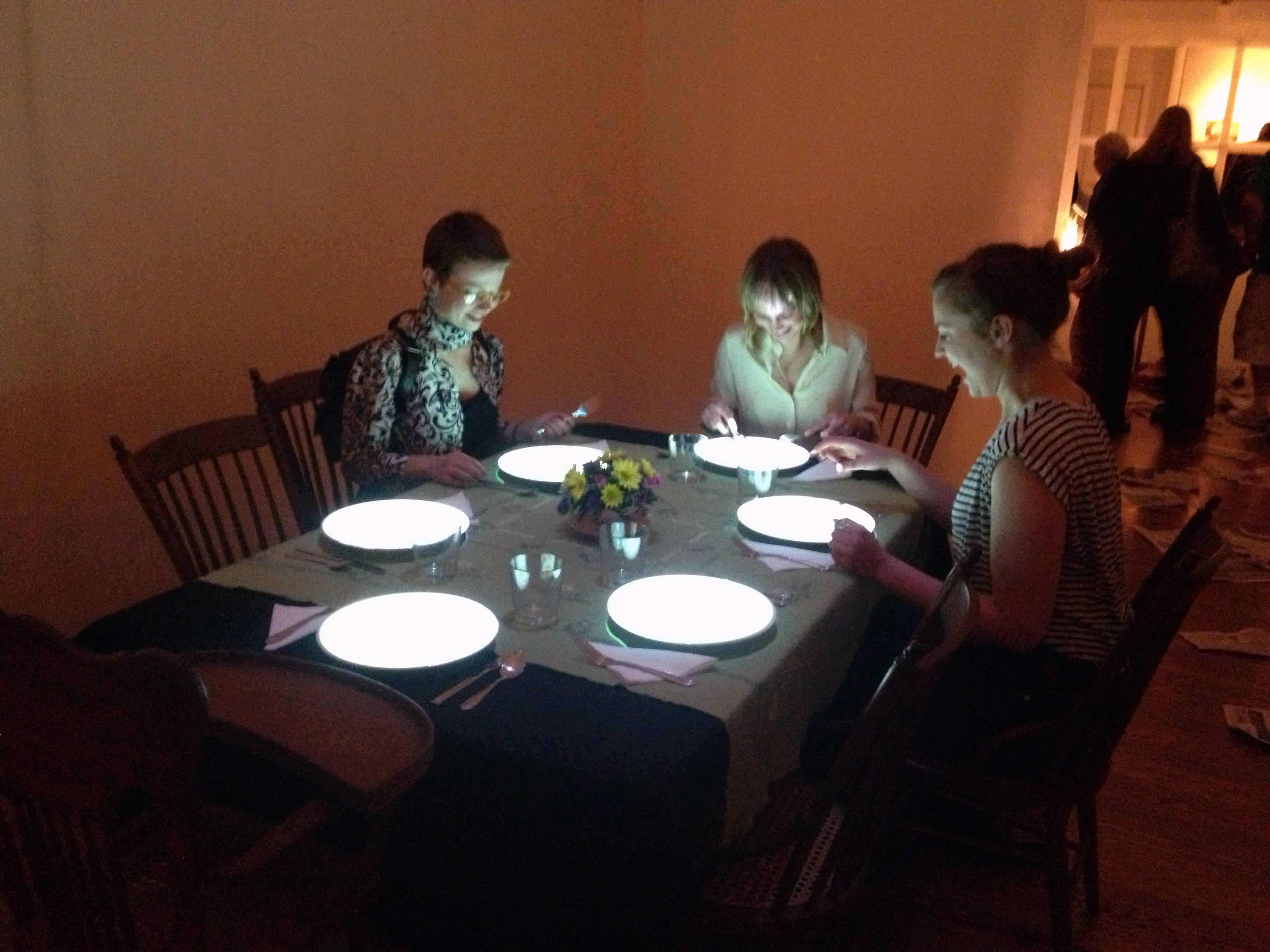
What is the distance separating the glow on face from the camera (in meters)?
2.09

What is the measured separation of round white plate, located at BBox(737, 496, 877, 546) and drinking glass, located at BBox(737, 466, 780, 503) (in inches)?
0.8

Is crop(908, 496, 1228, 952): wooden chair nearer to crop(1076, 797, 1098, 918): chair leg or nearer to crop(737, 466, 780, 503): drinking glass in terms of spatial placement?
crop(1076, 797, 1098, 918): chair leg

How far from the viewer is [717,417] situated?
2.49m

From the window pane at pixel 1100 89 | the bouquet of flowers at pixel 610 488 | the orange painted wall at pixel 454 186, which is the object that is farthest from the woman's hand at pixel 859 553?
the window pane at pixel 1100 89

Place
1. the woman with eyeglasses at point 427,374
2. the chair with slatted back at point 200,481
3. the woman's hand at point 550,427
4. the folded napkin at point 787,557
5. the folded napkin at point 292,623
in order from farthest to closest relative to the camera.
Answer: the woman's hand at point 550,427, the woman with eyeglasses at point 427,374, the chair with slatted back at point 200,481, the folded napkin at point 787,557, the folded napkin at point 292,623

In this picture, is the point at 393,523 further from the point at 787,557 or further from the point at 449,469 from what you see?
the point at 787,557

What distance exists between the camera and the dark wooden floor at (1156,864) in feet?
6.13

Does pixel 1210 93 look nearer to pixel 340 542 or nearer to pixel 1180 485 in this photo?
pixel 1180 485

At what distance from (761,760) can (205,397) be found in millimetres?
1785

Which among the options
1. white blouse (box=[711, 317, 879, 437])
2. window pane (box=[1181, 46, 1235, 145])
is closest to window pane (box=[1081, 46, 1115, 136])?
window pane (box=[1181, 46, 1235, 145])

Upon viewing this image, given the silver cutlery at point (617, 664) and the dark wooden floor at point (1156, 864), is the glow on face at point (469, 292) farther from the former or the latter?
the dark wooden floor at point (1156, 864)

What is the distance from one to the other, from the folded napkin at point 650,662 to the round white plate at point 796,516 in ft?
1.48

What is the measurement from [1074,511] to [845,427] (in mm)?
854

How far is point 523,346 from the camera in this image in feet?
11.9
